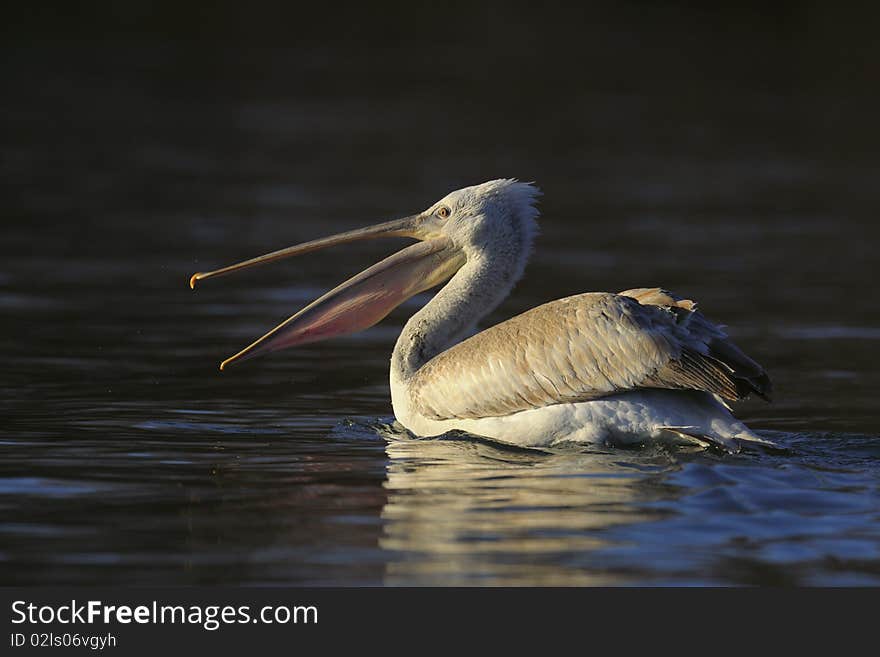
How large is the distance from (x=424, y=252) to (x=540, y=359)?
139 cm

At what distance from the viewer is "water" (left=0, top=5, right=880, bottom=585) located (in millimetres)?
5961

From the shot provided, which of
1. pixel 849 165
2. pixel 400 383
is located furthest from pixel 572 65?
pixel 400 383

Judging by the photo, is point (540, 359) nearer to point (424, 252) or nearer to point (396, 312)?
point (424, 252)

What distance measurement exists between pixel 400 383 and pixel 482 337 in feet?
2.01

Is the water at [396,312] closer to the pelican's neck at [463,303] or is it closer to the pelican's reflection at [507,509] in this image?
the pelican's reflection at [507,509]

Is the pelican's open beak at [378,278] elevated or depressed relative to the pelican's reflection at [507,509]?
elevated

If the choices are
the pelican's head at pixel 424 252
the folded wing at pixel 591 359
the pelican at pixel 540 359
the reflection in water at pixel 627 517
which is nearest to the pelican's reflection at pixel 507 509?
the reflection in water at pixel 627 517

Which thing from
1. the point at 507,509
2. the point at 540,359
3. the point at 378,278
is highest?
the point at 378,278

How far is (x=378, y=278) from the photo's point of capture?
8719 mm

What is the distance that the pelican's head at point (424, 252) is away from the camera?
853cm

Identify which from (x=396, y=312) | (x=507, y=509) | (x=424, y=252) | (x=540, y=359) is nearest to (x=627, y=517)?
(x=507, y=509)

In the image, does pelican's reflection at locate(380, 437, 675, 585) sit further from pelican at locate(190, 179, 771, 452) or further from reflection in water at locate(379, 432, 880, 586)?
pelican at locate(190, 179, 771, 452)

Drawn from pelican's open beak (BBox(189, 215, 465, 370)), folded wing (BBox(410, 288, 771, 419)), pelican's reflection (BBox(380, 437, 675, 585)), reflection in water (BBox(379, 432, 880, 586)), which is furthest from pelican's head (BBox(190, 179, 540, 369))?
reflection in water (BBox(379, 432, 880, 586))

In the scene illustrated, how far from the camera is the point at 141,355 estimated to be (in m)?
10.3
